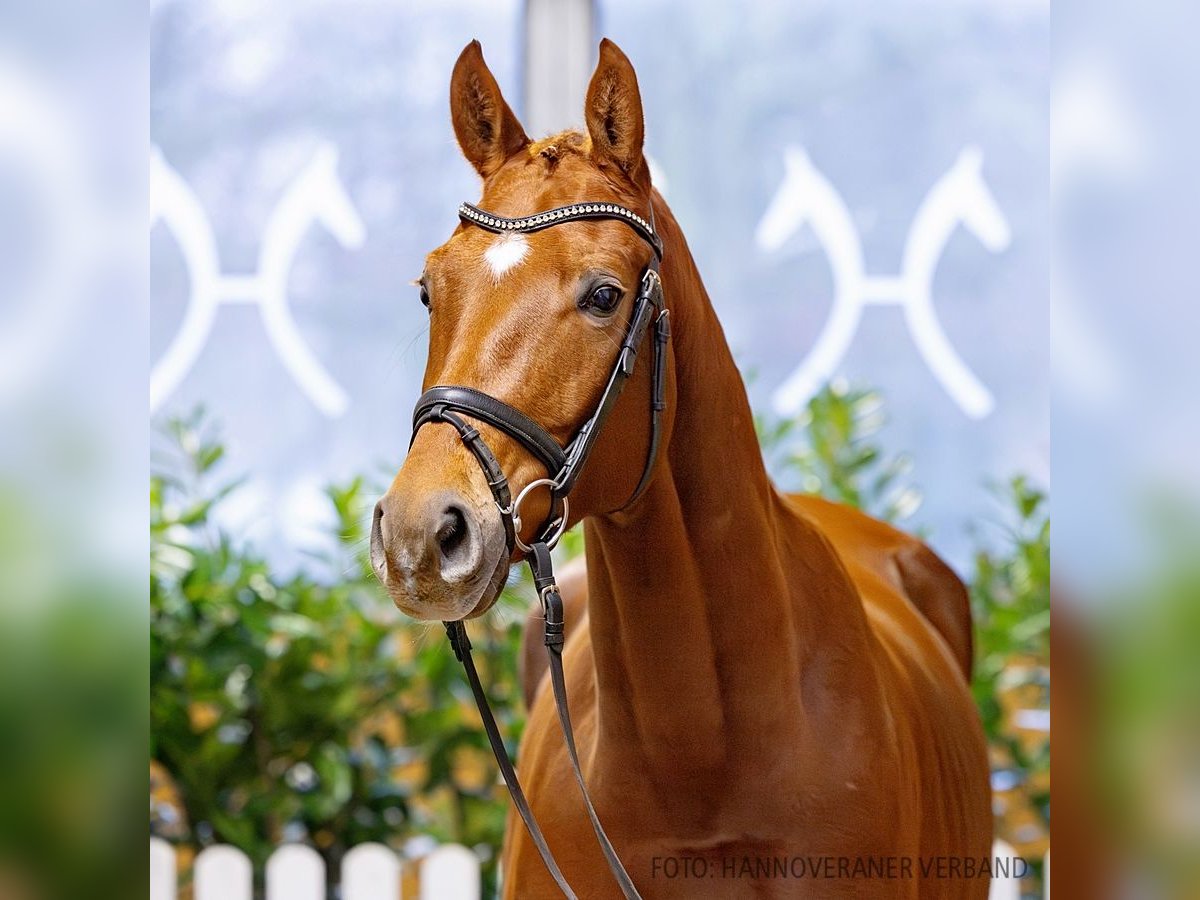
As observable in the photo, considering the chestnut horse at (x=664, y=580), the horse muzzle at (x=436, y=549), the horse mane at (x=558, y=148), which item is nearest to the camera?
the horse muzzle at (x=436, y=549)

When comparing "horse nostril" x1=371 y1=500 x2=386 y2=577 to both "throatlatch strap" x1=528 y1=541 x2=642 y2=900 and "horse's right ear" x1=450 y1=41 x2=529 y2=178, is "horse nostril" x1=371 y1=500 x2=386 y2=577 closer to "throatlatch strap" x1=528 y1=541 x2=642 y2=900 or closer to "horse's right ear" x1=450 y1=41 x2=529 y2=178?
"throatlatch strap" x1=528 y1=541 x2=642 y2=900

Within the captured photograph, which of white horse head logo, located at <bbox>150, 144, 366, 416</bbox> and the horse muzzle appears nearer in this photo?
the horse muzzle

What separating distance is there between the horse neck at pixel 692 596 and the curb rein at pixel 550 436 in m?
0.08

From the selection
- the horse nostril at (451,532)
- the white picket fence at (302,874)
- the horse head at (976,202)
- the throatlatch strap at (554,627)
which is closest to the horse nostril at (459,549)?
the horse nostril at (451,532)

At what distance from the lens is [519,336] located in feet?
3.48

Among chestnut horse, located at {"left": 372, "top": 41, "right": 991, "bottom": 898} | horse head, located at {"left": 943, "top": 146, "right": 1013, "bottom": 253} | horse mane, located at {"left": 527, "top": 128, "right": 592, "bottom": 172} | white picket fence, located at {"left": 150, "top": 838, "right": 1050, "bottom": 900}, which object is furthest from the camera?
horse head, located at {"left": 943, "top": 146, "right": 1013, "bottom": 253}

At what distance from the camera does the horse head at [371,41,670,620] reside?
3.23ft

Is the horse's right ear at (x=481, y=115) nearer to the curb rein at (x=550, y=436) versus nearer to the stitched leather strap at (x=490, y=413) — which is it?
the curb rein at (x=550, y=436)

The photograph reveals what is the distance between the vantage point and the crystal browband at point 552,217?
3.68 ft

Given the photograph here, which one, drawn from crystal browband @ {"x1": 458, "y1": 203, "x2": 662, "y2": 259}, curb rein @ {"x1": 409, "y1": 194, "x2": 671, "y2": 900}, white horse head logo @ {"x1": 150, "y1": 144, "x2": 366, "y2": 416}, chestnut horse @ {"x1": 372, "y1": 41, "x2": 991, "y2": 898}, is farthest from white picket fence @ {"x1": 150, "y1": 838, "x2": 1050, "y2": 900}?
crystal browband @ {"x1": 458, "y1": 203, "x2": 662, "y2": 259}

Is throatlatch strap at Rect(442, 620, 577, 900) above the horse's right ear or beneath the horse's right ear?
beneath

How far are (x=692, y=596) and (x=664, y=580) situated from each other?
1.4 inches
